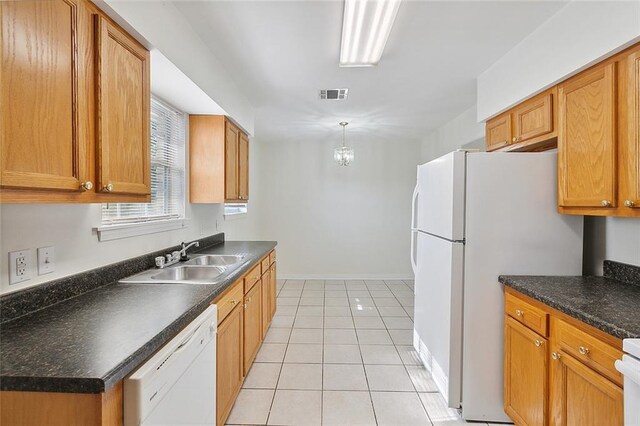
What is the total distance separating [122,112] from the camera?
1.46 meters

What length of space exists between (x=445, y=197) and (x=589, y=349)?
3.77 ft

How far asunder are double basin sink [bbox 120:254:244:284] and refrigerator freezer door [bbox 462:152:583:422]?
167 cm

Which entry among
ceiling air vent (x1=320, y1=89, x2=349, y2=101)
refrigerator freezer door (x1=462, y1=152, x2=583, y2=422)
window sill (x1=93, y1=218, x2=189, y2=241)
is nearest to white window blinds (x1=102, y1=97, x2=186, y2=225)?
window sill (x1=93, y1=218, x2=189, y2=241)

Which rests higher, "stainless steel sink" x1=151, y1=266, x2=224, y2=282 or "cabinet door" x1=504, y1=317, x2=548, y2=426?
"stainless steel sink" x1=151, y1=266, x2=224, y2=282

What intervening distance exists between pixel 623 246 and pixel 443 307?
1132 millimetres

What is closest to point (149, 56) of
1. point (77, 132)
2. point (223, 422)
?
point (77, 132)

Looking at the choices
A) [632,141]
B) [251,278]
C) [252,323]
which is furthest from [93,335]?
[632,141]

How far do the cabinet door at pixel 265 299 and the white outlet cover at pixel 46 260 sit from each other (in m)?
1.79

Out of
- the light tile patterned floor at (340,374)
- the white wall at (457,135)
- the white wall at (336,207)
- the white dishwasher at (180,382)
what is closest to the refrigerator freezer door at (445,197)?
the light tile patterned floor at (340,374)

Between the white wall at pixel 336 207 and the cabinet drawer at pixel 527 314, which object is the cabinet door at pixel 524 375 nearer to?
the cabinet drawer at pixel 527 314

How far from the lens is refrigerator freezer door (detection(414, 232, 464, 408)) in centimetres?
211

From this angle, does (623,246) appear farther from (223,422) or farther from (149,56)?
(149,56)

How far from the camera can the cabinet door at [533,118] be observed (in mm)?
2105

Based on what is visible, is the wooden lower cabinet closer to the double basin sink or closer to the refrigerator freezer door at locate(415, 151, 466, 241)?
the refrigerator freezer door at locate(415, 151, 466, 241)
